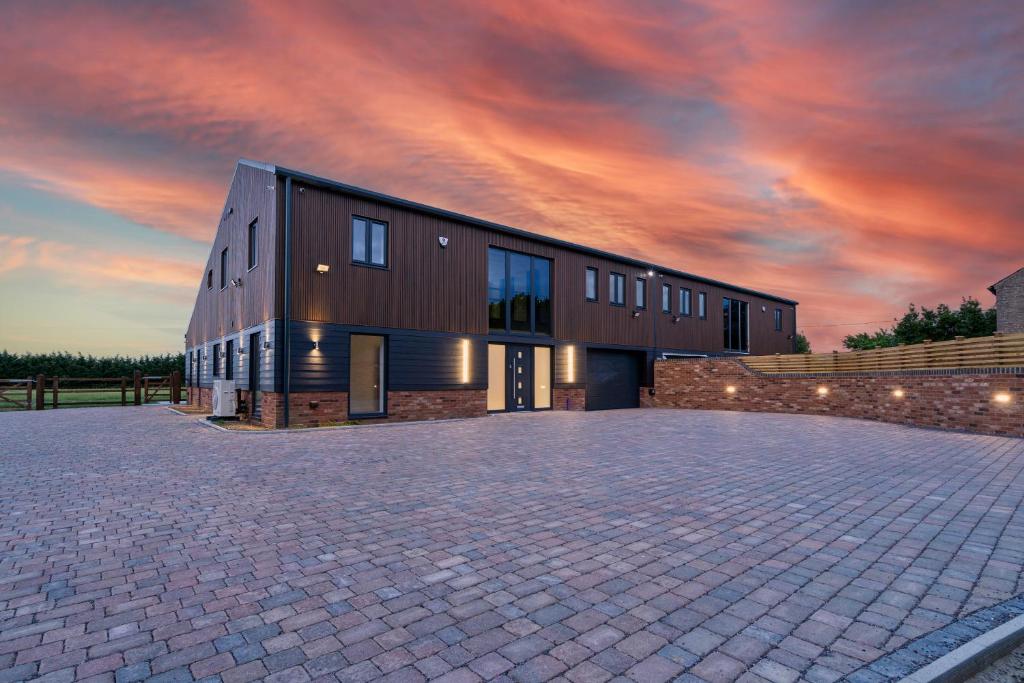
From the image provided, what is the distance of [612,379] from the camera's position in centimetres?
2341

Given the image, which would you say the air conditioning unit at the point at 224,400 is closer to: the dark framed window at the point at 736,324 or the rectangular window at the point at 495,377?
the rectangular window at the point at 495,377

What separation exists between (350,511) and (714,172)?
16.1 m

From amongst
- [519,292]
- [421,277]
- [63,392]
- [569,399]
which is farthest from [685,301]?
[63,392]

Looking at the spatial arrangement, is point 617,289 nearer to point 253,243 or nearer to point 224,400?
point 253,243

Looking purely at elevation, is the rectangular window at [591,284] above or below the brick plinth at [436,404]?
above

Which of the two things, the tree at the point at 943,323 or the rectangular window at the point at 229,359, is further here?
the tree at the point at 943,323

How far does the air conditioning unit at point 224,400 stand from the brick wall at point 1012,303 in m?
42.8

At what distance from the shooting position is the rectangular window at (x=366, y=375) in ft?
49.1

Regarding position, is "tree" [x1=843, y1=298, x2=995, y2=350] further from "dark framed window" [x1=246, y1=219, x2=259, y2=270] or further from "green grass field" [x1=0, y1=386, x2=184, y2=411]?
"green grass field" [x1=0, y1=386, x2=184, y2=411]

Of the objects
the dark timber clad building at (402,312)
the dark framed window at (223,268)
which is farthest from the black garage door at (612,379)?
the dark framed window at (223,268)

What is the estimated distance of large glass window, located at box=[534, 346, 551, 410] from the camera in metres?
20.2

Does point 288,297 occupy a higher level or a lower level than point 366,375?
higher

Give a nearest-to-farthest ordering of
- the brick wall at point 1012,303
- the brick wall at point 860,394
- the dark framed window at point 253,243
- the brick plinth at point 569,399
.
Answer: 1. the brick wall at point 860,394
2. the dark framed window at point 253,243
3. the brick plinth at point 569,399
4. the brick wall at point 1012,303

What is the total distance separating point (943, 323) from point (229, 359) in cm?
5808
